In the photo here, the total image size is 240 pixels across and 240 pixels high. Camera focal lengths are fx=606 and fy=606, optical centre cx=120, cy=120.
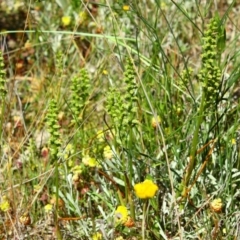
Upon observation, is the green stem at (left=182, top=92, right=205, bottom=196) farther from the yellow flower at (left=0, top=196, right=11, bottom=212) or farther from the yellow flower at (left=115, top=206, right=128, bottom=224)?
the yellow flower at (left=0, top=196, right=11, bottom=212)

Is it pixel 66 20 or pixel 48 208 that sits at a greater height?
pixel 66 20

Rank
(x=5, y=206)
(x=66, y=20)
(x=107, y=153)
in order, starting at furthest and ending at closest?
(x=66, y=20) → (x=107, y=153) → (x=5, y=206)

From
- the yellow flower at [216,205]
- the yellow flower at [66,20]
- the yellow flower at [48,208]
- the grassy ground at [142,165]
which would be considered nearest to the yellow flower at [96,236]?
the grassy ground at [142,165]

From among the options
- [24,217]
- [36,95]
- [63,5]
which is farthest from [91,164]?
[63,5]

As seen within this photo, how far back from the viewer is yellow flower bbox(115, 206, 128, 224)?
1754mm

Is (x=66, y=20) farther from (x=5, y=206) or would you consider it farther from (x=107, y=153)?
(x=5, y=206)

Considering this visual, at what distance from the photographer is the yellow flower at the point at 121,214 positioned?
1.75m

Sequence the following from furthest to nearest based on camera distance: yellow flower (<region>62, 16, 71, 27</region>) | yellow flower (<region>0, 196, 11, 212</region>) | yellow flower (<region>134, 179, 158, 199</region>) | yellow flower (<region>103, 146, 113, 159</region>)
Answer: yellow flower (<region>62, 16, 71, 27</region>) < yellow flower (<region>103, 146, 113, 159</region>) < yellow flower (<region>0, 196, 11, 212</region>) < yellow flower (<region>134, 179, 158, 199</region>)

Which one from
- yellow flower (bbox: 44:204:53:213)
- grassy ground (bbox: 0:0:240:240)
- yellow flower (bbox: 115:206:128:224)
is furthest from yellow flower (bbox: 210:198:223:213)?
yellow flower (bbox: 44:204:53:213)

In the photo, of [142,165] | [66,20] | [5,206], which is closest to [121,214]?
[142,165]

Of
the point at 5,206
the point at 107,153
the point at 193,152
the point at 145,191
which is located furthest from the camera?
the point at 107,153

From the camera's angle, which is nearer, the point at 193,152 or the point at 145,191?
the point at 145,191

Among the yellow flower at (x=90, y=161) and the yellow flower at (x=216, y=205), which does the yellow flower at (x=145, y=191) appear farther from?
the yellow flower at (x=90, y=161)

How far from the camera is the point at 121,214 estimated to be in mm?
1769
